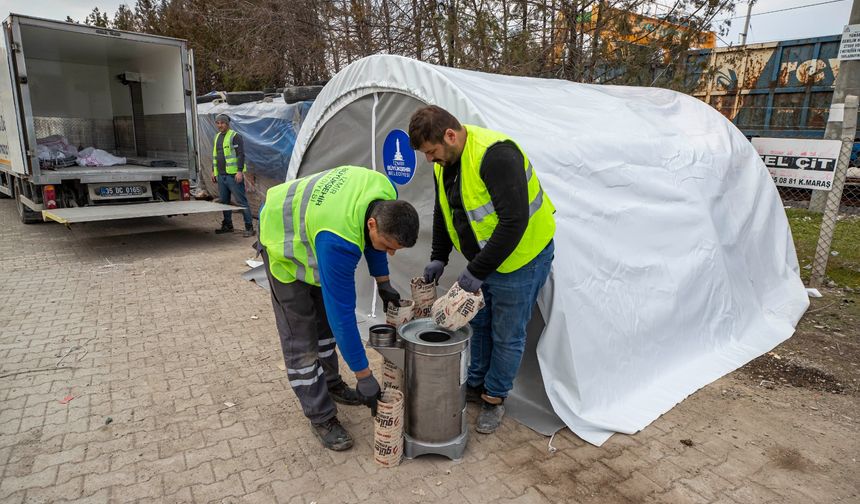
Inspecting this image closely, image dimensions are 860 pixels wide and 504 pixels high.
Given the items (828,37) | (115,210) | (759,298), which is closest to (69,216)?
(115,210)

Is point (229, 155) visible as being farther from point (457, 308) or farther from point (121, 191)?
point (457, 308)

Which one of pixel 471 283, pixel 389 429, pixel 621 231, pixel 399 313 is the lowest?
pixel 389 429

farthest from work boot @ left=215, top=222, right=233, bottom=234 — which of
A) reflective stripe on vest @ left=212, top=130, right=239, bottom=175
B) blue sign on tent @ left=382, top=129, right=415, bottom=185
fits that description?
→ blue sign on tent @ left=382, top=129, right=415, bottom=185

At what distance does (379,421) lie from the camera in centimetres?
269

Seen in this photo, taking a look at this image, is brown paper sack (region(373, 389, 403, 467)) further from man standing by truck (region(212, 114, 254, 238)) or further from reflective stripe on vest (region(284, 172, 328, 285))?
man standing by truck (region(212, 114, 254, 238))

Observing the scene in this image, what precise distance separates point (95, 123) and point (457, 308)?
1017cm

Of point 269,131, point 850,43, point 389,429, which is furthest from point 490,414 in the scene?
point 269,131

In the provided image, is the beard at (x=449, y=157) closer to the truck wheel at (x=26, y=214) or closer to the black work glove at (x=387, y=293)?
the black work glove at (x=387, y=293)

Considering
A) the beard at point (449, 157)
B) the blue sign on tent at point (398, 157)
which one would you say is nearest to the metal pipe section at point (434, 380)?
the beard at point (449, 157)

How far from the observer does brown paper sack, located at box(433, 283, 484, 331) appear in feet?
8.95

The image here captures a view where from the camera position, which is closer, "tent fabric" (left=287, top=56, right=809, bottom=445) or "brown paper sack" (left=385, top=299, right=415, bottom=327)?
"brown paper sack" (left=385, top=299, right=415, bottom=327)

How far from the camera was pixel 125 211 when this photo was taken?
24.2 feet

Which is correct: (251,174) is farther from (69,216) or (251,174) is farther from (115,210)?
(69,216)

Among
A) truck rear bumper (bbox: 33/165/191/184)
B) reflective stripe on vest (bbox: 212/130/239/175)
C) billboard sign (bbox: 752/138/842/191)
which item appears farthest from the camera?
reflective stripe on vest (bbox: 212/130/239/175)
